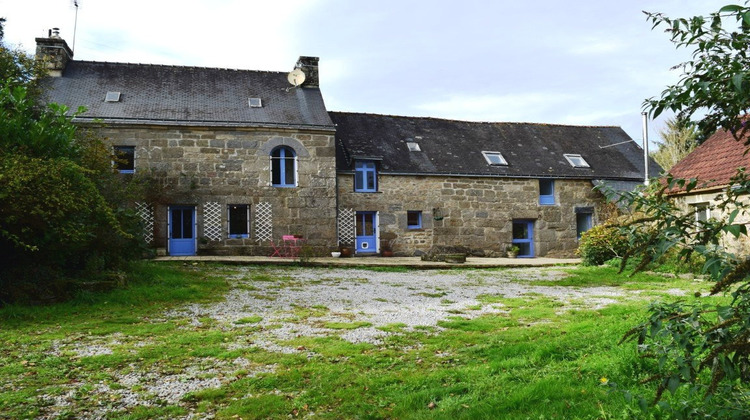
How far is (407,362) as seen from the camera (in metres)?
4.88

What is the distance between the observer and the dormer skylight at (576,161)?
22.0m

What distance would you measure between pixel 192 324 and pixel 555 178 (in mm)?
17533

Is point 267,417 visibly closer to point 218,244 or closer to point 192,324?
point 192,324

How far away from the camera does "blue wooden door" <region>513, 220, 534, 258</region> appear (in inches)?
821

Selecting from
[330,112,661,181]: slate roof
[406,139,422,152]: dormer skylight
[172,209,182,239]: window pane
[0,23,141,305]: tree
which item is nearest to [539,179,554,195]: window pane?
[330,112,661,181]: slate roof

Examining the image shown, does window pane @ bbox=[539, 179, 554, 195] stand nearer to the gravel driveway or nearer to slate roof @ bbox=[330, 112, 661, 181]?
slate roof @ bbox=[330, 112, 661, 181]

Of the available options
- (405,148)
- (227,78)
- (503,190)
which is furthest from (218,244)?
(503,190)

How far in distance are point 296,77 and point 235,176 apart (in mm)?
4902

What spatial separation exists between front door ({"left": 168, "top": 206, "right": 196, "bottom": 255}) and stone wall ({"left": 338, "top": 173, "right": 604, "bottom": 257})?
5257 millimetres

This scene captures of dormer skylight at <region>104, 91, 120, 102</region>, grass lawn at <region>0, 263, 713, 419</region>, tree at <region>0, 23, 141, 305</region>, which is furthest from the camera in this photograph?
dormer skylight at <region>104, 91, 120, 102</region>

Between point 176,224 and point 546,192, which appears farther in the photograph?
point 546,192

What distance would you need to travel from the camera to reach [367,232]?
754 inches

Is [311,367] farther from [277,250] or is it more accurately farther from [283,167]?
[283,167]

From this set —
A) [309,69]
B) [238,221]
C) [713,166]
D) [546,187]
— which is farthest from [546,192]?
[238,221]
